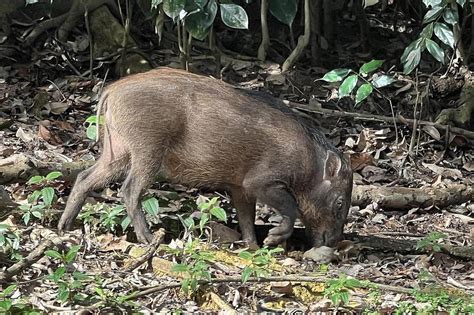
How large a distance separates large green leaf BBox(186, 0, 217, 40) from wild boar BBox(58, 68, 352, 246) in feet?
1.38

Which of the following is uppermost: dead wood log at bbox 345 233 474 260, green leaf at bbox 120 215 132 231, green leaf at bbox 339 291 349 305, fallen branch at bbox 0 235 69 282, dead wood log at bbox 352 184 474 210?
fallen branch at bbox 0 235 69 282

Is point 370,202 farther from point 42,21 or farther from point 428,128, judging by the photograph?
point 42,21

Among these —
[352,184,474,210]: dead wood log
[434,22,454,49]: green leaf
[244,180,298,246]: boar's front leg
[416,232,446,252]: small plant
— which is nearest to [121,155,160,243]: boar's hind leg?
[244,180,298,246]: boar's front leg

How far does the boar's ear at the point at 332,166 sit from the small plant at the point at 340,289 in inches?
70.2

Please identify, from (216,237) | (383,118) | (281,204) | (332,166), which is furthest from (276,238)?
(383,118)

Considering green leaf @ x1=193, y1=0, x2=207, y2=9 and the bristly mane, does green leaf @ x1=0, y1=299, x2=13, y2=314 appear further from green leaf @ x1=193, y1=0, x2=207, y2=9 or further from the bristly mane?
Answer: the bristly mane

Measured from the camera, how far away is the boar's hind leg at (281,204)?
600cm

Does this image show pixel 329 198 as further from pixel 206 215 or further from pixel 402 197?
pixel 206 215

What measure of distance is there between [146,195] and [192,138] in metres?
0.46

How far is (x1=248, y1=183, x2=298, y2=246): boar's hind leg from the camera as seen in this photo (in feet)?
19.7

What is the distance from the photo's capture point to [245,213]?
243 inches

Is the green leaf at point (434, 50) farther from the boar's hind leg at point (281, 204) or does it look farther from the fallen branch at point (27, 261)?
the fallen branch at point (27, 261)

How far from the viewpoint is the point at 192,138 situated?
6051 millimetres

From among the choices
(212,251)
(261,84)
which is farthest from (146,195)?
(261,84)
